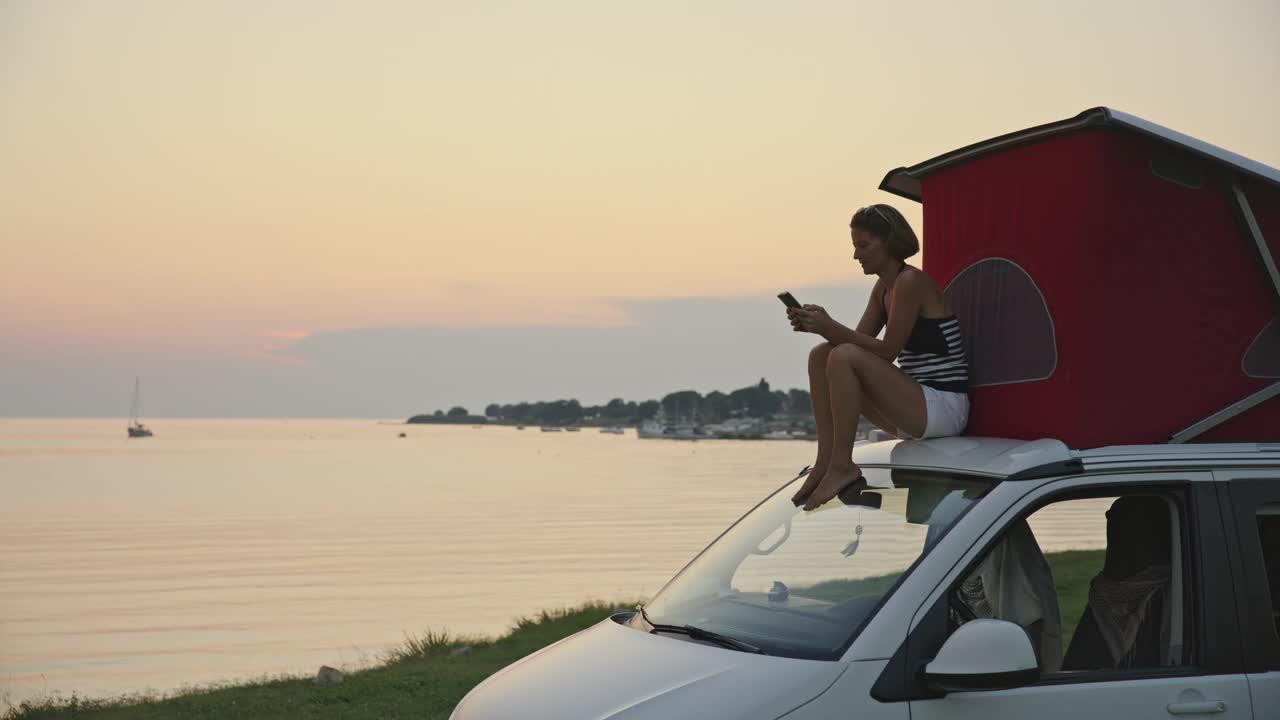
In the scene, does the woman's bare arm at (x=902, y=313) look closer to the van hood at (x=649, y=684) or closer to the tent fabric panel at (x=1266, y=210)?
the tent fabric panel at (x=1266, y=210)

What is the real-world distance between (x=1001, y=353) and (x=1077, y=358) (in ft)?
1.54

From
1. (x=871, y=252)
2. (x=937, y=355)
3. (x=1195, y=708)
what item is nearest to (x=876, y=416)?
(x=937, y=355)

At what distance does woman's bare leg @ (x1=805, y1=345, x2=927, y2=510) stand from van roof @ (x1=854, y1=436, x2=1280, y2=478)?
0.15m

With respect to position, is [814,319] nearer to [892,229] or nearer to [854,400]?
[854,400]

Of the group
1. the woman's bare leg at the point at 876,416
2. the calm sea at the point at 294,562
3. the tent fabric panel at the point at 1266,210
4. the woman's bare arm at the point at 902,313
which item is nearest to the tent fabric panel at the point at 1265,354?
the tent fabric panel at the point at 1266,210

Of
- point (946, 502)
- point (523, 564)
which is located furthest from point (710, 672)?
point (523, 564)

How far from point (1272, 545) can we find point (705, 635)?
2.08m

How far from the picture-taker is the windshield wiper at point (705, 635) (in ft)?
12.7

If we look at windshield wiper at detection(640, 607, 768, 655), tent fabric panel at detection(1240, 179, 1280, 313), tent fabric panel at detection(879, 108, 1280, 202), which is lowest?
Answer: windshield wiper at detection(640, 607, 768, 655)

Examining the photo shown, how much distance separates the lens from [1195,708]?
3.77 meters

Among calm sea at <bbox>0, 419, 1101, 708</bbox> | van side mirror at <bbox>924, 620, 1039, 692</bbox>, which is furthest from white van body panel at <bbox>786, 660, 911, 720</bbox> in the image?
calm sea at <bbox>0, 419, 1101, 708</bbox>

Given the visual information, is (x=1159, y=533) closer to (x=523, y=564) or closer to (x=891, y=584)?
(x=891, y=584)

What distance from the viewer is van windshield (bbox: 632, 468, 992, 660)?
3.89 metres

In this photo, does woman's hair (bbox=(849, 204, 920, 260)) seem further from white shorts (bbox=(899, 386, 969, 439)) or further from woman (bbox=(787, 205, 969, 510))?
white shorts (bbox=(899, 386, 969, 439))
